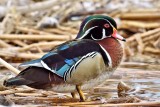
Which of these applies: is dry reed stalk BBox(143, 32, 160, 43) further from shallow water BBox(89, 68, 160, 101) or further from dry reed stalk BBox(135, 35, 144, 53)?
shallow water BBox(89, 68, 160, 101)

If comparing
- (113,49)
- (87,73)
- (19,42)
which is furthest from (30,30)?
(87,73)

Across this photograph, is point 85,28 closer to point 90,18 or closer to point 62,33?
point 90,18

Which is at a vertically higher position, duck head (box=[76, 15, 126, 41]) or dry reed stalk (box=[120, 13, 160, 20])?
duck head (box=[76, 15, 126, 41])

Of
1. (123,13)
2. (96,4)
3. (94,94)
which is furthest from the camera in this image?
(96,4)

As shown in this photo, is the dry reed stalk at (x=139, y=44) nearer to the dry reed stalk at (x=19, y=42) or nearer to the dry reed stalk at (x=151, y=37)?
the dry reed stalk at (x=151, y=37)

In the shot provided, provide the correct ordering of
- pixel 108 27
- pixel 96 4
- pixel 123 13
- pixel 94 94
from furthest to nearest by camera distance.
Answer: pixel 96 4, pixel 123 13, pixel 94 94, pixel 108 27

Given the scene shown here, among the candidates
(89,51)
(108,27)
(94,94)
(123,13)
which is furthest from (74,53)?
(123,13)

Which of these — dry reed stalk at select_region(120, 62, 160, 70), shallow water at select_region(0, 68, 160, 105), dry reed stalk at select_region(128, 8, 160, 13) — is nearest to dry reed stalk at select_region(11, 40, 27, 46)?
shallow water at select_region(0, 68, 160, 105)
